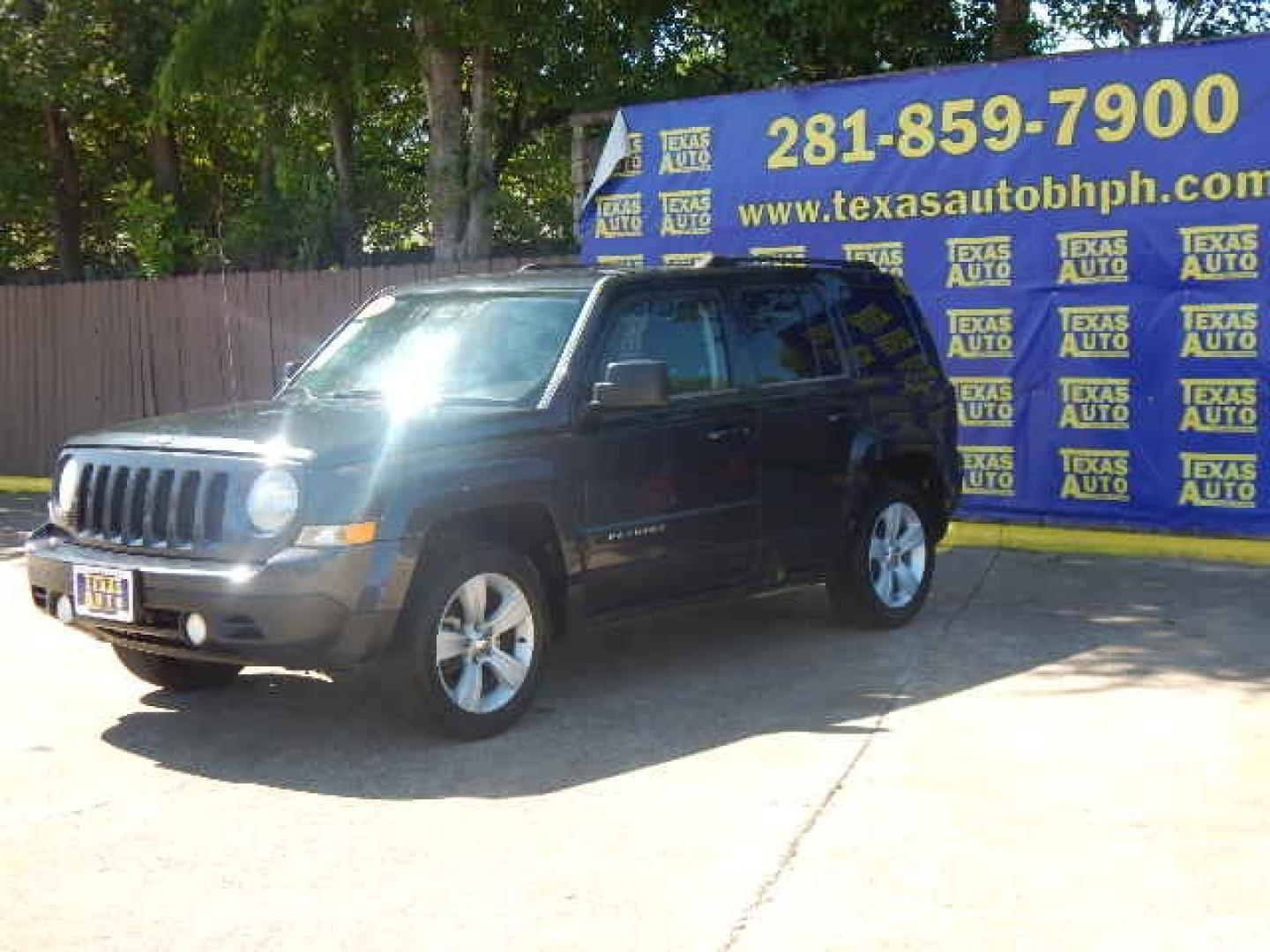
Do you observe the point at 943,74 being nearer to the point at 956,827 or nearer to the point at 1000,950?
the point at 956,827

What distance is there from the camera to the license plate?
6.50m

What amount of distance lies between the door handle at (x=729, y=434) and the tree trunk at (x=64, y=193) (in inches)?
738

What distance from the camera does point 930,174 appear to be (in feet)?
41.1

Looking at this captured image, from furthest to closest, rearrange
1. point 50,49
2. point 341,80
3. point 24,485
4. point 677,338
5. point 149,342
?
point 50,49 < point 341,80 < point 24,485 < point 149,342 < point 677,338

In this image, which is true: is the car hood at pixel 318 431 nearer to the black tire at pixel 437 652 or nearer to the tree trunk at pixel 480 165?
the black tire at pixel 437 652

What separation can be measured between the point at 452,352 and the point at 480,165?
12057 mm

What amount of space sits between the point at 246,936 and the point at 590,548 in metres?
2.78

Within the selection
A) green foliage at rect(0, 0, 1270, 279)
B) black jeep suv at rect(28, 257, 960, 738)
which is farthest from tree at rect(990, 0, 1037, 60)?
black jeep suv at rect(28, 257, 960, 738)

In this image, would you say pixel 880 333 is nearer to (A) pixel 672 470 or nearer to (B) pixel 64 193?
(A) pixel 672 470

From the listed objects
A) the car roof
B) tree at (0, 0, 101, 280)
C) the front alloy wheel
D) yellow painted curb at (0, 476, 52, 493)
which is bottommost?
yellow painted curb at (0, 476, 52, 493)

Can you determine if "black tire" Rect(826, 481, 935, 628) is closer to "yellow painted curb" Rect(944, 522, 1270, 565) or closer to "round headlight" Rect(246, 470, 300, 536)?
"round headlight" Rect(246, 470, 300, 536)

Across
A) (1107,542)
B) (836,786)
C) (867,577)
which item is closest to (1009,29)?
(1107,542)

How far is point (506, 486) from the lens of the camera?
6.75m

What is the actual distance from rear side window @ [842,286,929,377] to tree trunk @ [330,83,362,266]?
A: 13.0m
